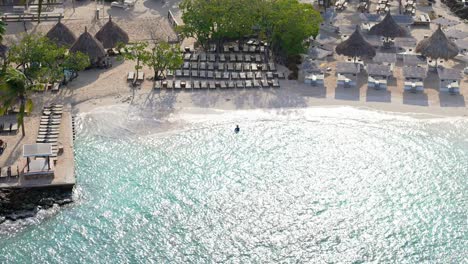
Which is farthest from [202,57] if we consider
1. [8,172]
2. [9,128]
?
[8,172]

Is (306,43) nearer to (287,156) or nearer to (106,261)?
(287,156)

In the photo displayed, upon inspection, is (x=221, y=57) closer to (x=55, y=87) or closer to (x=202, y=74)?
(x=202, y=74)

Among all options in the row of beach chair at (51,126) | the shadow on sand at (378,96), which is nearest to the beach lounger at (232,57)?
the shadow on sand at (378,96)

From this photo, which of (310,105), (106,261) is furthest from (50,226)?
(310,105)

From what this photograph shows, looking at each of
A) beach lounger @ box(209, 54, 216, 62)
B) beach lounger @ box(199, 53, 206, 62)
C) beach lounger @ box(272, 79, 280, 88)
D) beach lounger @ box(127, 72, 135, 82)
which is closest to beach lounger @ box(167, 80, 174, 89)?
beach lounger @ box(127, 72, 135, 82)

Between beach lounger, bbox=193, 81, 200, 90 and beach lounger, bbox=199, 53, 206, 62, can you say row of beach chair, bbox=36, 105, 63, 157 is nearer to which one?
beach lounger, bbox=193, 81, 200, 90

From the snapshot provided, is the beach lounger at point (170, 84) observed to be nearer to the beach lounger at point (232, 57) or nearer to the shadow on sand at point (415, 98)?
the beach lounger at point (232, 57)

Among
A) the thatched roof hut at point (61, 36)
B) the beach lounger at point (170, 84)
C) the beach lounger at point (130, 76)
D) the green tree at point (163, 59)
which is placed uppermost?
the thatched roof hut at point (61, 36)
